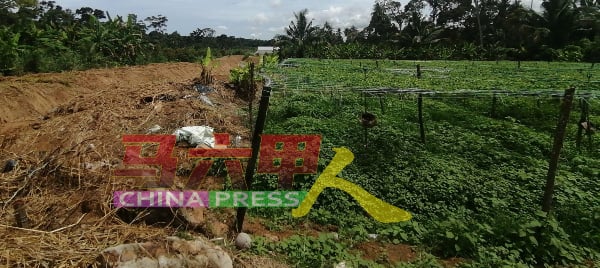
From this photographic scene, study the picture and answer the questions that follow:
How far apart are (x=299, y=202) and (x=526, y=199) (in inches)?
120

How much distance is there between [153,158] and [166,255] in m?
3.46

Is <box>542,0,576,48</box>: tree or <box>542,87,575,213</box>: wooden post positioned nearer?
<box>542,87,575,213</box>: wooden post

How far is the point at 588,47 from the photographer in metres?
27.6

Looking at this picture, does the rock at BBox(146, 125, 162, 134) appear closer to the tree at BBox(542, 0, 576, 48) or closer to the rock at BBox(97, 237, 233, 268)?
the rock at BBox(97, 237, 233, 268)

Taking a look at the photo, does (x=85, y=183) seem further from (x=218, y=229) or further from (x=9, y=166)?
(x=218, y=229)

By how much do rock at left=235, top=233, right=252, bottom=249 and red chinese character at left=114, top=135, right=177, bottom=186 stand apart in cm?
99

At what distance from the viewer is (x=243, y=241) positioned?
4027 millimetres

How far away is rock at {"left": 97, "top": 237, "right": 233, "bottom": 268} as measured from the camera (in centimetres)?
306

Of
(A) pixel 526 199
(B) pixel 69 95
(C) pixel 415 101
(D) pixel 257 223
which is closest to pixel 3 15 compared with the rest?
(B) pixel 69 95

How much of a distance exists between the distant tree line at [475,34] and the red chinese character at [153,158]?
29704 millimetres

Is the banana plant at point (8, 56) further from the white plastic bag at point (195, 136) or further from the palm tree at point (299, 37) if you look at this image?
the palm tree at point (299, 37)

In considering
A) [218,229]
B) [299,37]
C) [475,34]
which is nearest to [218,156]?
[218,229]

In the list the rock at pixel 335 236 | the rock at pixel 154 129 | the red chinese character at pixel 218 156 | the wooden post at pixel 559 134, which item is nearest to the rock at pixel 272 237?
the rock at pixel 335 236

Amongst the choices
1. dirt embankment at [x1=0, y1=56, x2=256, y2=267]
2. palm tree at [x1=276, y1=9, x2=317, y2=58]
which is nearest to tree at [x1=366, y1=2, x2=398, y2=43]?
palm tree at [x1=276, y1=9, x2=317, y2=58]
